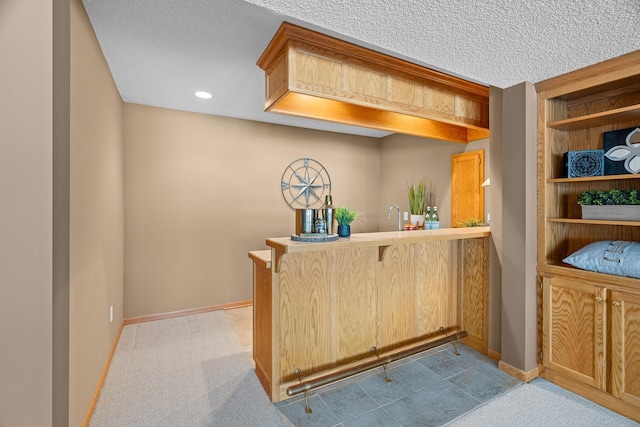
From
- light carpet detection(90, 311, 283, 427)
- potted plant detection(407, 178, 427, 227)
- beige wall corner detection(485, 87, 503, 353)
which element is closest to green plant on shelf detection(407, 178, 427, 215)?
potted plant detection(407, 178, 427, 227)

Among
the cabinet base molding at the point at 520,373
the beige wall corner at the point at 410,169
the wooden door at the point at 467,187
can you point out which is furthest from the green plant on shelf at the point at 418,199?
the cabinet base molding at the point at 520,373

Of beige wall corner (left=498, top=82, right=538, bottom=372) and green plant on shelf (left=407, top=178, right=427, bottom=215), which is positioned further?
green plant on shelf (left=407, top=178, right=427, bottom=215)

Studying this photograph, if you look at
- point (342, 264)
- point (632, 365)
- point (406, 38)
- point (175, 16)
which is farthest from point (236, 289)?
point (632, 365)

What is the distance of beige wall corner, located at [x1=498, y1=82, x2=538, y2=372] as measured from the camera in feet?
7.50

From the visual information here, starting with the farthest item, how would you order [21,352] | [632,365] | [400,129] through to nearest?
[400,129]
[632,365]
[21,352]

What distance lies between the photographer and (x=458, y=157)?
3.73 metres

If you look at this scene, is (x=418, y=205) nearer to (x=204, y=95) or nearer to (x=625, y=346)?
(x=625, y=346)

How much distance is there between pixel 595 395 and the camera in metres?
2.03

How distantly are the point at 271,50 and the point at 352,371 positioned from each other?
8.21ft

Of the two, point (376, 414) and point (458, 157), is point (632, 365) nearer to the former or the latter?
point (376, 414)

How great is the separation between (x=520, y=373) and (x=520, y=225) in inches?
45.6

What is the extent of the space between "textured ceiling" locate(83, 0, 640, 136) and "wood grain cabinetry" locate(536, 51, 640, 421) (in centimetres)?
25

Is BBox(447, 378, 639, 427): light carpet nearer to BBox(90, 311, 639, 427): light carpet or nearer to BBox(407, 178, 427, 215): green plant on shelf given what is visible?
BBox(90, 311, 639, 427): light carpet

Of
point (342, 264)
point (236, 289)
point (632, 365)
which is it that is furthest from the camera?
point (236, 289)
